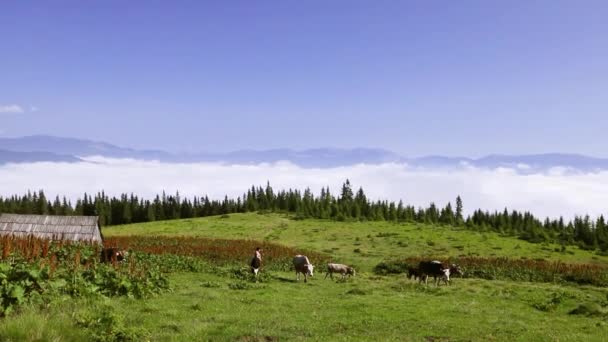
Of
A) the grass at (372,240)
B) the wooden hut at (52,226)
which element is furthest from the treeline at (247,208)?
the wooden hut at (52,226)

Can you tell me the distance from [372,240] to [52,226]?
4209cm

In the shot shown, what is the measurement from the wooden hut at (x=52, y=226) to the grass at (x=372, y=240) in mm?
24647

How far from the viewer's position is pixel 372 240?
7206 centimetres

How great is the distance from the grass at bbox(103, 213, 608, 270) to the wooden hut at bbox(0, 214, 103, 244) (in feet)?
80.9

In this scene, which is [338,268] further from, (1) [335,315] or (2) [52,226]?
(2) [52,226]

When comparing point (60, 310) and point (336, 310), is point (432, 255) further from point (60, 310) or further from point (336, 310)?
point (60, 310)

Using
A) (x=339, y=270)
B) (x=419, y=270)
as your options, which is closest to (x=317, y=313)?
(x=339, y=270)

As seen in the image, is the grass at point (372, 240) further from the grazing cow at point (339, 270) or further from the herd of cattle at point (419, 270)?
the herd of cattle at point (419, 270)

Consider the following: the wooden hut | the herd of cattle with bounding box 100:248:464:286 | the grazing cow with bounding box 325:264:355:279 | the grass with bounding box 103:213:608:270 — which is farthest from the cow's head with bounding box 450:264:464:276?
the wooden hut

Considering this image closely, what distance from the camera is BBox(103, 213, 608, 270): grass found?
61125mm

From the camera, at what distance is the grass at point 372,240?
201ft

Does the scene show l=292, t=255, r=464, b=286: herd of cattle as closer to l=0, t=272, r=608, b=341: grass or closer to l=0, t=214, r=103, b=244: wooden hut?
l=0, t=272, r=608, b=341: grass

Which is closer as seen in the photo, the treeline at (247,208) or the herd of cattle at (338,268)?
the herd of cattle at (338,268)

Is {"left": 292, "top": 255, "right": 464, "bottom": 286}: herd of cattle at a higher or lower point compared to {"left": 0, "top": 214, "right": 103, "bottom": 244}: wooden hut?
lower
